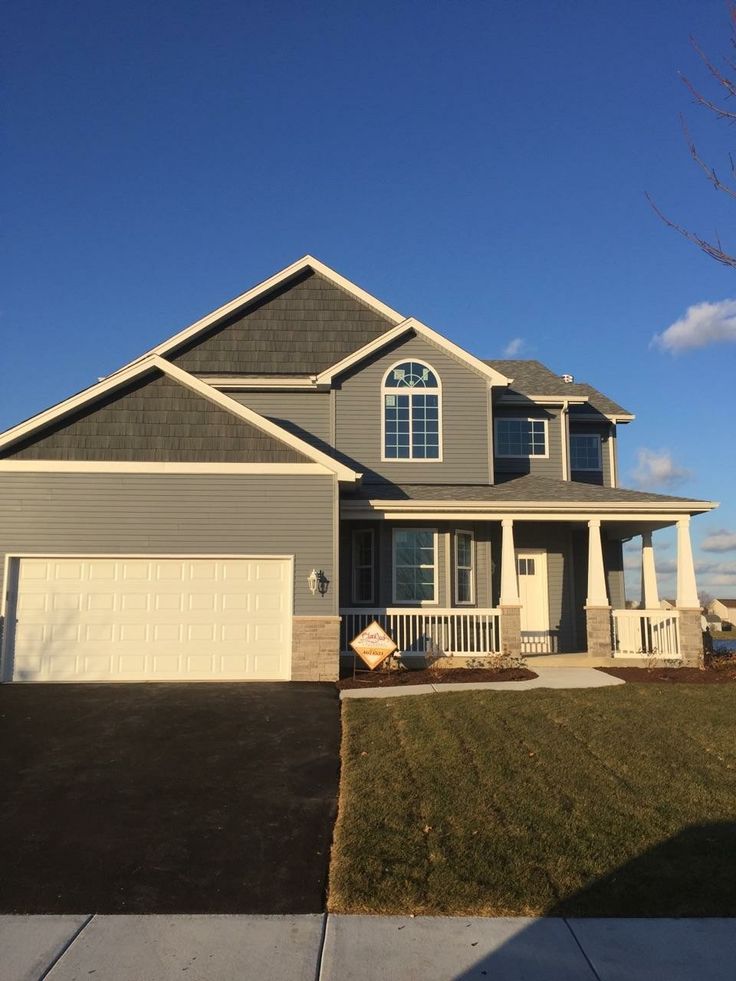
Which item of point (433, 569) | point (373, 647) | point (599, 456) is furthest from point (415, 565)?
point (599, 456)

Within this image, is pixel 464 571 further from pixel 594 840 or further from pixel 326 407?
pixel 594 840

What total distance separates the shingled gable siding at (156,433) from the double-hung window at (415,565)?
3801 millimetres

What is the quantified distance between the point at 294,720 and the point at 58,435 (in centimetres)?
A: 695

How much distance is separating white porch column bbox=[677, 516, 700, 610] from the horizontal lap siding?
7.96 meters

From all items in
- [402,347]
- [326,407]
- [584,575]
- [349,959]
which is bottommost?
[349,959]

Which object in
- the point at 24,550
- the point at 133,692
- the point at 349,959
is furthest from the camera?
the point at 24,550

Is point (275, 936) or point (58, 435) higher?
point (58, 435)

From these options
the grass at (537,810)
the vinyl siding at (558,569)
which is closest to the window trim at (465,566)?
the vinyl siding at (558,569)

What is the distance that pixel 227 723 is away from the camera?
9891 mm

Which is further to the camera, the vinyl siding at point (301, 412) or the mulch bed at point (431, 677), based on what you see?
the vinyl siding at point (301, 412)

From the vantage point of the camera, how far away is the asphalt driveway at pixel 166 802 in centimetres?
521

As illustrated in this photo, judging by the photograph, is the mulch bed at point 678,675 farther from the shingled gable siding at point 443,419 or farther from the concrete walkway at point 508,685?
the shingled gable siding at point 443,419

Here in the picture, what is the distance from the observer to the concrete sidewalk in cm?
411

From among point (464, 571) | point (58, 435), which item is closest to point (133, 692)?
point (58, 435)
